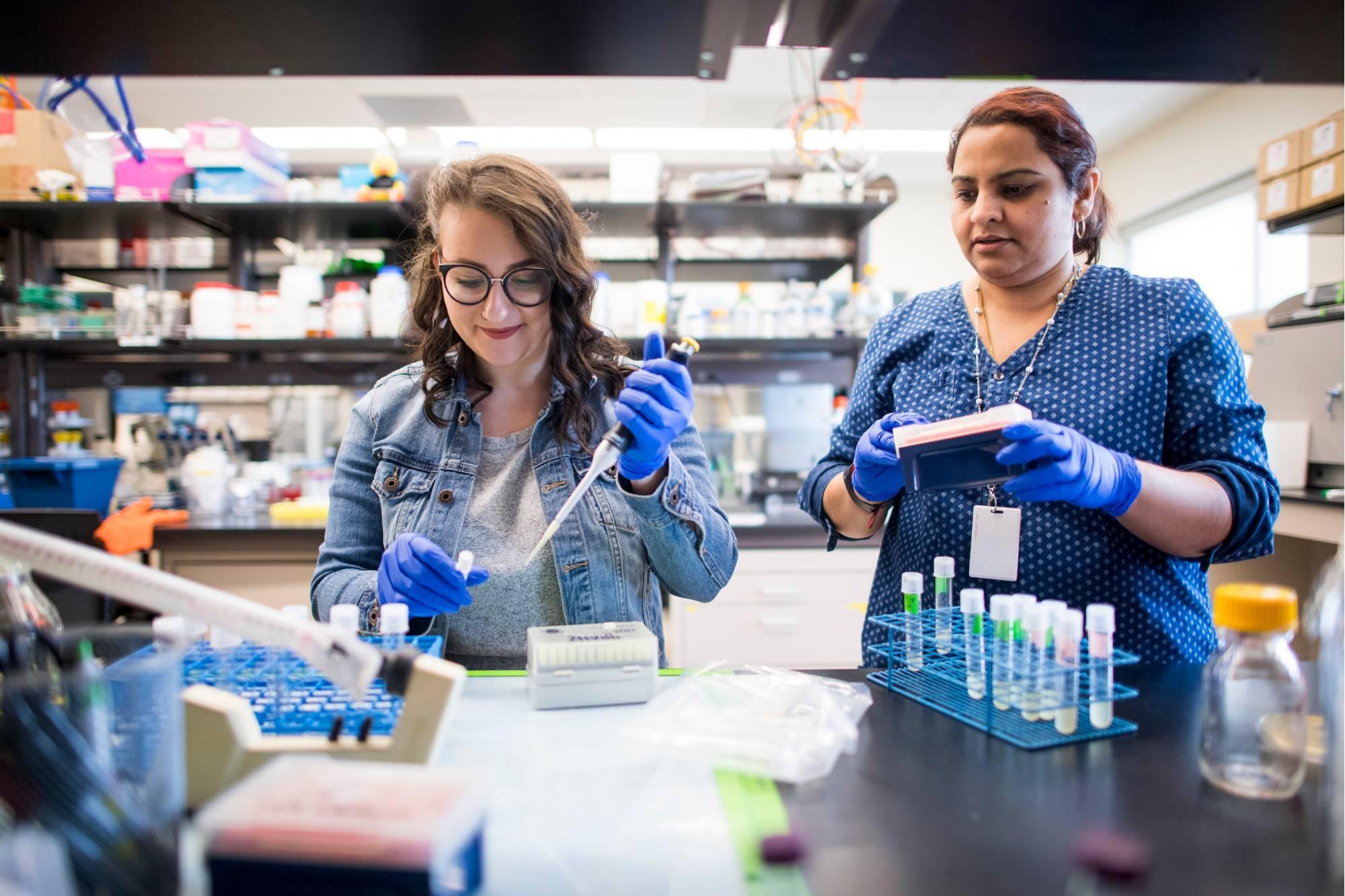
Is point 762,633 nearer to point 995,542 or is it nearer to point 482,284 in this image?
point 995,542

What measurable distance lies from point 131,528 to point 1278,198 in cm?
425

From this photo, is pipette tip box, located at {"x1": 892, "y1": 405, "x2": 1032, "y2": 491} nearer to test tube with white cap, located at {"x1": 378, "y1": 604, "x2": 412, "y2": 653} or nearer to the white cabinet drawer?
test tube with white cap, located at {"x1": 378, "y1": 604, "x2": 412, "y2": 653}

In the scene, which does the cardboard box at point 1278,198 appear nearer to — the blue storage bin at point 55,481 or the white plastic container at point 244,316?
the white plastic container at point 244,316

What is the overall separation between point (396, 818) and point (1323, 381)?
11.1 ft

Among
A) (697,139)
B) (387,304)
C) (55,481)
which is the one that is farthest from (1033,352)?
(697,139)

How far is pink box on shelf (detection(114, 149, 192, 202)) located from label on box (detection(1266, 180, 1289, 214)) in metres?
4.18

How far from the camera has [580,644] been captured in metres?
0.87

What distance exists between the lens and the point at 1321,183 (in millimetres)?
2715

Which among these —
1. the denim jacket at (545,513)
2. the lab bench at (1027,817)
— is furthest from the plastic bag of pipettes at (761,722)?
the denim jacket at (545,513)

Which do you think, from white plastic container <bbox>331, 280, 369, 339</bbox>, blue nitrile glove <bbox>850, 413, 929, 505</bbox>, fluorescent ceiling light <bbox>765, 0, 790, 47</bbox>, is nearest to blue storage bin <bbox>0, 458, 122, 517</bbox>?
white plastic container <bbox>331, 280, 369, 339</bbox>

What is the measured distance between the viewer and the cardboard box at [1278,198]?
2854 mm

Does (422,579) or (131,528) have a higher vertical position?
(422,579)

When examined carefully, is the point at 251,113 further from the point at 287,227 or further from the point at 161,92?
the point at 287,227

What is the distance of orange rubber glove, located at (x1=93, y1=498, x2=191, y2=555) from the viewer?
2619mm
